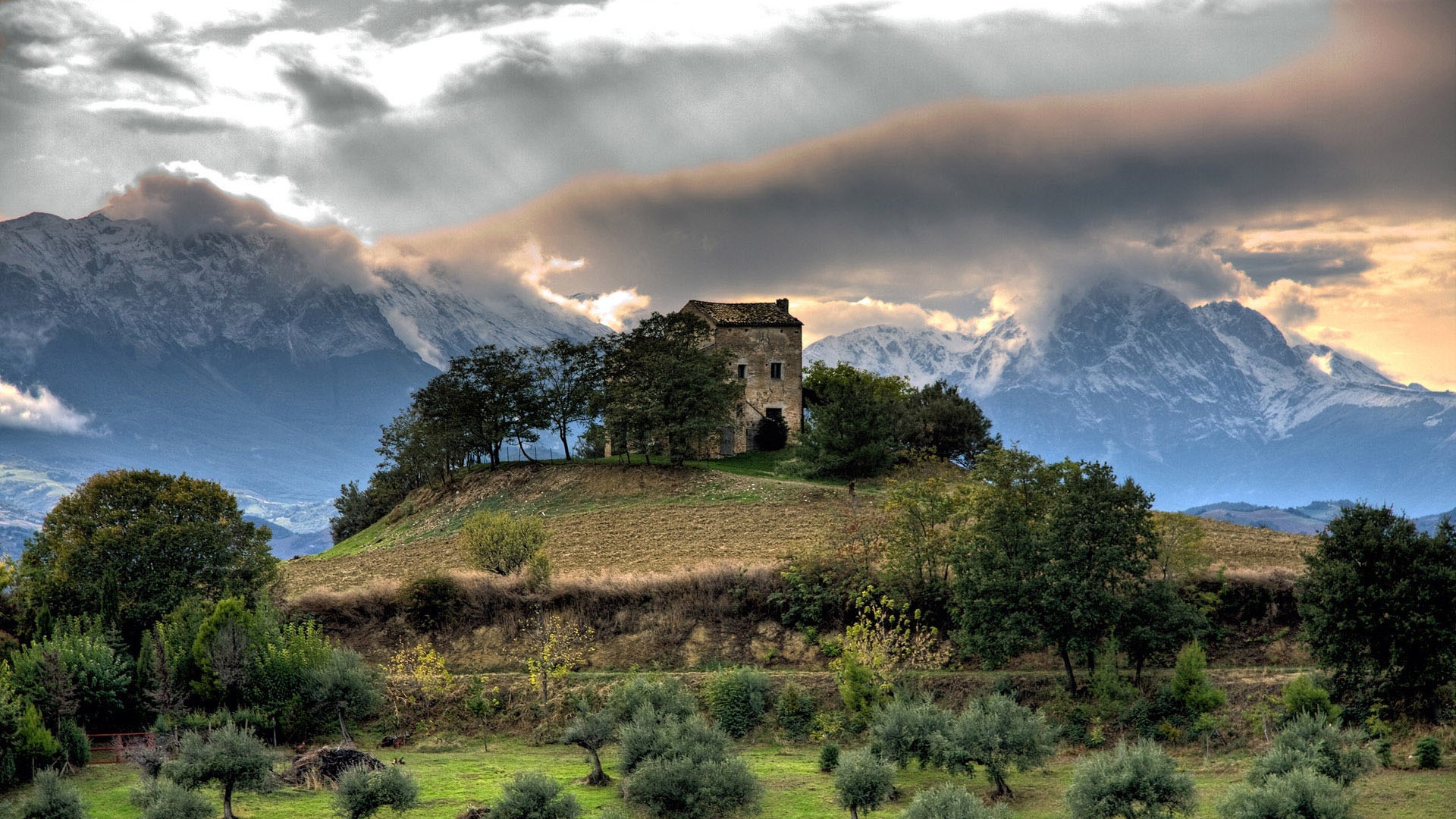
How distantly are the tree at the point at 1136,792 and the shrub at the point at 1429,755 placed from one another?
389 inches

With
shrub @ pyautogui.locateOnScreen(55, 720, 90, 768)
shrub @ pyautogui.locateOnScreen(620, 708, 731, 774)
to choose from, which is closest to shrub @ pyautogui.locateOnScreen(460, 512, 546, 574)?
shrub @ pyautogui.locateOnScreen(55, 720, 90, 768)

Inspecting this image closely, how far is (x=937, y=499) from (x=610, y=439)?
1645 inches

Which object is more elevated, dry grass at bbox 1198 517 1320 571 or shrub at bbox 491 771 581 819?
dry grass at bbox 1198 517 1320 571

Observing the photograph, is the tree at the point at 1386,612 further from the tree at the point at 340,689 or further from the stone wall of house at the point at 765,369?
the stone wall of house at the point at 765,369

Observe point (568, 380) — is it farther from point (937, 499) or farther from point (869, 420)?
point (937, 499)

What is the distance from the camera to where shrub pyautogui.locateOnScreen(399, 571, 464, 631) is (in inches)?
2197

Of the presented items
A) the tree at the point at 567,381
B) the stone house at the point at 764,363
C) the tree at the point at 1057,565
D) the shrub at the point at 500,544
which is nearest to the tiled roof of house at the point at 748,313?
the stone house at the point at 764,363

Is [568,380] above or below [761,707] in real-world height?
above

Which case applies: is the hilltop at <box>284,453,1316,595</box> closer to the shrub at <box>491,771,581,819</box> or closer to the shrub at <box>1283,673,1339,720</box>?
the shrub at <box>1283,673,1339,720</box>

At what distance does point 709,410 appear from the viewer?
270 ft

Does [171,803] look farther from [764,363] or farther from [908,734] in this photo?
[764,363]

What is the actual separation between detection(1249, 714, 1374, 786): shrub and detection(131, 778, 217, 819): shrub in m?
28.7

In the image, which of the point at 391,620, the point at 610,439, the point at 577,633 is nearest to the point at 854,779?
the point at 577,633

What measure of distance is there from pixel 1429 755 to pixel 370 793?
31686 mm
